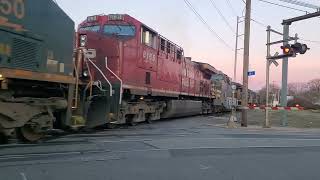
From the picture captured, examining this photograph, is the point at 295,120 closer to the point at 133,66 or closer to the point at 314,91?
the point at 133,66

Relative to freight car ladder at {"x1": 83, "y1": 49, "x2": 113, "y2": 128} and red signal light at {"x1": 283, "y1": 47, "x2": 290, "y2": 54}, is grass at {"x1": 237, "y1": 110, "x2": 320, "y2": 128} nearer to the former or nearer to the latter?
red signal light at {"x1": 283, "y1": 47, "x2": 290, "y2": 54}

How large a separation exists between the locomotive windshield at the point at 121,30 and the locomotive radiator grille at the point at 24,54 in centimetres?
705

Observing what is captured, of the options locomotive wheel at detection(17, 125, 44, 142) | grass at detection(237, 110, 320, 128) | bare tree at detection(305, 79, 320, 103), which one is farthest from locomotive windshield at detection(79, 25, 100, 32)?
bare tree at detection(305, 79, 320, 103)

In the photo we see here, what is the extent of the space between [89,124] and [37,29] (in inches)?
198

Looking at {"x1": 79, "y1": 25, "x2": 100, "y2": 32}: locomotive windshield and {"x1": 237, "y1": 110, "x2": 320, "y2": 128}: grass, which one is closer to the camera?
{"x1": 79, "y1": 25, "x2": 100, "y2": 32}: locomotive windshield

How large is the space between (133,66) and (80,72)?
345cm

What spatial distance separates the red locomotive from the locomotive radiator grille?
11.4 ft

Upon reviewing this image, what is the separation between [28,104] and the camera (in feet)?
36.9

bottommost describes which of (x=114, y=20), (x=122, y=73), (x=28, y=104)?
(x=28, y=104)

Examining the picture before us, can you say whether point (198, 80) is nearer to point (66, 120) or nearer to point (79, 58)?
point (79, 58)

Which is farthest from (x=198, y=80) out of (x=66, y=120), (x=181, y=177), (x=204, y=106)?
(x=181, y=177)

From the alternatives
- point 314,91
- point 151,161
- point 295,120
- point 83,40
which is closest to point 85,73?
point 83,40

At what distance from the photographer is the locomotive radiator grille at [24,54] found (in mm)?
10711

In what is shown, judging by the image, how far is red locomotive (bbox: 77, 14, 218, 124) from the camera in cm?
1698
